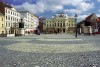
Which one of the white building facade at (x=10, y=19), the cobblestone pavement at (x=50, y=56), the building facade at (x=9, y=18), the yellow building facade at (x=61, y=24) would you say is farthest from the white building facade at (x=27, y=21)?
the cobblestone pavement at (x=50, y=56)

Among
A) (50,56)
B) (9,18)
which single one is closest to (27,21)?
(9,18)

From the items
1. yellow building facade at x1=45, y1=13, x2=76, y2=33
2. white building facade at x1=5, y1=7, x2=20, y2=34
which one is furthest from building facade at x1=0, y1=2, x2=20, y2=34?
yellow building facade at x1=45, y1=13, x2=76, y2=33

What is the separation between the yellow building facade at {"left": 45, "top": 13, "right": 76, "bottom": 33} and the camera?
154000mm

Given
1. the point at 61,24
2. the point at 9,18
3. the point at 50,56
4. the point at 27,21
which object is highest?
the point at 27,21

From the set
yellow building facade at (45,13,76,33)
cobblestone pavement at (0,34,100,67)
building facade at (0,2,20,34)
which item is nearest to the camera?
cobblestone pavement at (0,34,100,67)

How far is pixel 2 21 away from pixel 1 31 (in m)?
3.59

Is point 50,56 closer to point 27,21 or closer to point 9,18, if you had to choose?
point 9,18

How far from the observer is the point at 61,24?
155375 millimetres

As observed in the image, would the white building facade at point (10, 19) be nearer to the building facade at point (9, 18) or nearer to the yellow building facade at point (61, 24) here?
the building facade at point (9, 18)

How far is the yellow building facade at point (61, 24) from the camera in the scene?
15400 centimetres

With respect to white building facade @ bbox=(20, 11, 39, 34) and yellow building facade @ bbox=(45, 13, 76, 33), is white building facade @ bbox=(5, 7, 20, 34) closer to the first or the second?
white building facade @ bbox=(20, 11, 39, 34)

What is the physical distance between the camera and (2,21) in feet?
258

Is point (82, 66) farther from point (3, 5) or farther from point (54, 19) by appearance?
point (54, 19)

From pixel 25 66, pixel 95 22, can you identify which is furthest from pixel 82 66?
pixel 95 22
